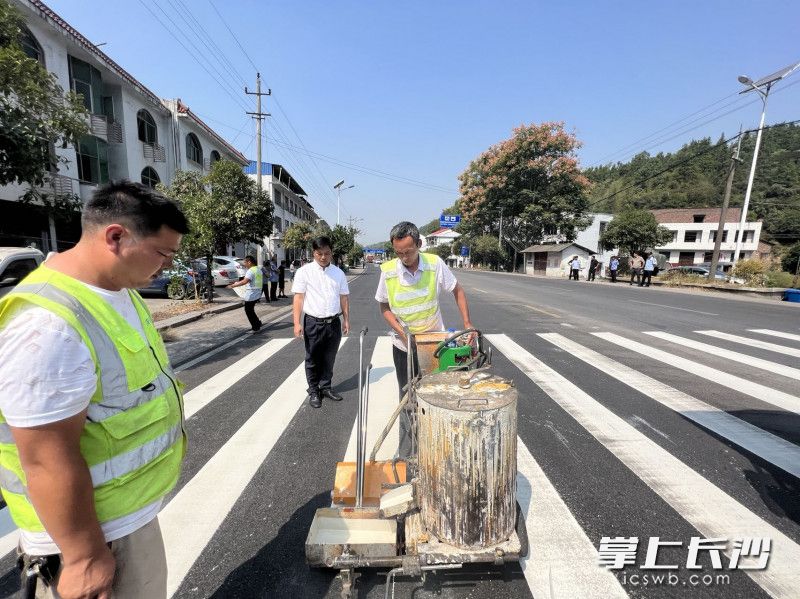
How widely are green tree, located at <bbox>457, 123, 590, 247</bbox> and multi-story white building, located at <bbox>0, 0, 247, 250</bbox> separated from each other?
27.7 meters

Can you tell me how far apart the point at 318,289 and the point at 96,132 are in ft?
55.9

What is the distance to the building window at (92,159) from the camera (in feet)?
48.9

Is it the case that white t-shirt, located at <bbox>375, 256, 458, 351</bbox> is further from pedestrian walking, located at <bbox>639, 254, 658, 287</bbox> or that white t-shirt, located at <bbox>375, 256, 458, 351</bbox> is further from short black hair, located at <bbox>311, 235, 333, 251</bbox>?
pedestrian walking, located at <bbox>639, 254, 658, 287</bbox>

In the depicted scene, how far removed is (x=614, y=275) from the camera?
24750mm

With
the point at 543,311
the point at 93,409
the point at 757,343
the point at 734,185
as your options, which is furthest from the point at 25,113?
the point at 734,185

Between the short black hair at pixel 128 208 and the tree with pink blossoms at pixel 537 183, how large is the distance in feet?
132

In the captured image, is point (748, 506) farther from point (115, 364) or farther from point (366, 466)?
point (115, 364)

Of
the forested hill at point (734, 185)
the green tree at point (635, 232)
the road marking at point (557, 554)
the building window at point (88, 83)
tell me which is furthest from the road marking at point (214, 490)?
the forested hill at point (734, 185)

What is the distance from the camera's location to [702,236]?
151ft

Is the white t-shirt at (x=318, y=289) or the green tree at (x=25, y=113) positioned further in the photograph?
the white t-shirt at (x=318, y=289)

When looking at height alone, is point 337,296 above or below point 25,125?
below

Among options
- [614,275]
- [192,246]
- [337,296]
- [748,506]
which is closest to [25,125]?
[337,296]

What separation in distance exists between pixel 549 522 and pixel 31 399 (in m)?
2.63

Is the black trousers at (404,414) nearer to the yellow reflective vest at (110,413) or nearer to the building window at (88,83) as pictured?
the yellow reflective vest at (110,413)
